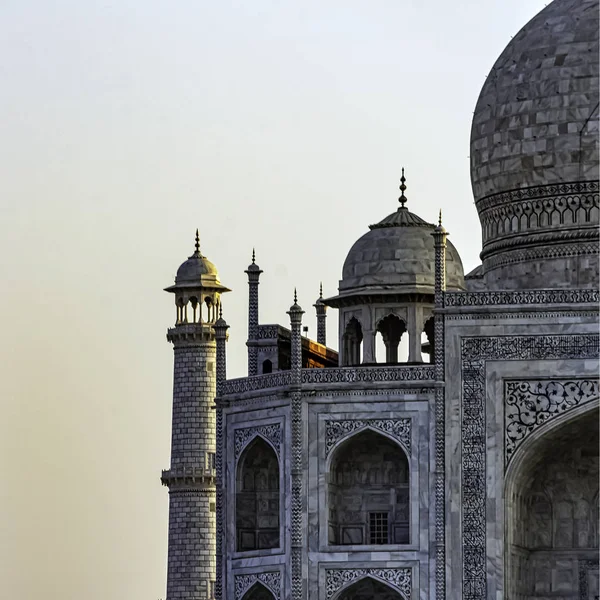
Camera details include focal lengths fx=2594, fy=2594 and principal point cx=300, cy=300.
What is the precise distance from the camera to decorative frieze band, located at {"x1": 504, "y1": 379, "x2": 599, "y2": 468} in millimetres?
32594

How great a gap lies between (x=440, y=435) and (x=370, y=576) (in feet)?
6.58

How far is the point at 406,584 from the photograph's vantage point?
3281 cm

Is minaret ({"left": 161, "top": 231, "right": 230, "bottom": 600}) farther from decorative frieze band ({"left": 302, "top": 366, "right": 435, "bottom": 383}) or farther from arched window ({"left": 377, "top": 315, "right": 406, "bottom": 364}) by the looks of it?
decorative frieze band ({"left": 302, "top": 366, "right": 435, "bottom": 383})

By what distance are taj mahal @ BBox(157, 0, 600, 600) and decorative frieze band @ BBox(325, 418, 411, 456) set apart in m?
0.02

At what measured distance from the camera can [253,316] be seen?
119ft

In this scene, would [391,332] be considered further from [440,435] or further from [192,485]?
[192,485]

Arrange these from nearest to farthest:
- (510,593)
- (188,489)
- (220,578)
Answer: (510,593) < (220,578) < (188,489)

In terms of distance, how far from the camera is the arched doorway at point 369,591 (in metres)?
33.1

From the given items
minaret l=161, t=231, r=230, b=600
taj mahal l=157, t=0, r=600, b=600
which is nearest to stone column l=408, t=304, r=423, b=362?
taj mahal l=157, t=0, r=600, b=600

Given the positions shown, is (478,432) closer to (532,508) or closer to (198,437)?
(532,508)

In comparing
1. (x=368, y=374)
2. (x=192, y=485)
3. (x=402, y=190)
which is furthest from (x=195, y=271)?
(x=368, y=374)

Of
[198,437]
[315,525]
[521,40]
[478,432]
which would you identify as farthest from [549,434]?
[198,437]

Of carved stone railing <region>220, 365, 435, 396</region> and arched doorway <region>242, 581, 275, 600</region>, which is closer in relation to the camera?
carved stone railing <region>220, 365, 435, 396</region>

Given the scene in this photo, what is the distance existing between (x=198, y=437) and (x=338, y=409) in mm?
12718
